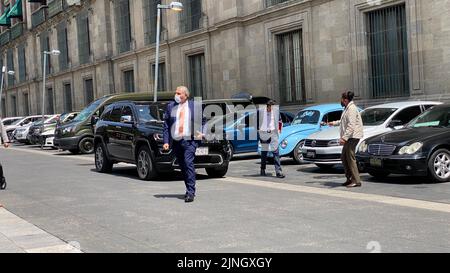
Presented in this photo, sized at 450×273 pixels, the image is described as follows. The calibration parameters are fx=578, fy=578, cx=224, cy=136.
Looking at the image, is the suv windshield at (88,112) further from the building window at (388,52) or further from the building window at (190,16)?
the building window at (388,52)

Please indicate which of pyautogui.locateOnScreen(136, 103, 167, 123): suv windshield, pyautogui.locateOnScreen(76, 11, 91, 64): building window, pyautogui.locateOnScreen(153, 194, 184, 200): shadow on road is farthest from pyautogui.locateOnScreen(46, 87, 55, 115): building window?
pyautogui.locateOnScreen(153, 194, 184, 200): shadow on road

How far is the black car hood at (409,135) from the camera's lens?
10936 mm

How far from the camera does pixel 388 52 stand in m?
20.2

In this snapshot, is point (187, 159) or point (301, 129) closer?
point (187, 159)

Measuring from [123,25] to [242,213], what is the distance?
32.7 m

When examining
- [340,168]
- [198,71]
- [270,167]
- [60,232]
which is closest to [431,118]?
[340,168]

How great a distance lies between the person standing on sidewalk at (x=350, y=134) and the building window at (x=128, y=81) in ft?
94.7

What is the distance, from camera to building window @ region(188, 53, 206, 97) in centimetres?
3056

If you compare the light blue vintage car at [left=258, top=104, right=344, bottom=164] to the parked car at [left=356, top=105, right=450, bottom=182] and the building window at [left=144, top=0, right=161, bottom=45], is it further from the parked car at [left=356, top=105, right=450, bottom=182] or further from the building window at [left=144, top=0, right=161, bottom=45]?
the building window at [left=144, top=0, right=161, bottom=45]

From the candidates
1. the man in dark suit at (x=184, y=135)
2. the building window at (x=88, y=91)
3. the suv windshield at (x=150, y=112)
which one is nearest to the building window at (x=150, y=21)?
the building window at (x=88, y=91)

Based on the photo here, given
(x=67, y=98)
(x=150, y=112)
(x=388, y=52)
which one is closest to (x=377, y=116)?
(x=150, y=112)

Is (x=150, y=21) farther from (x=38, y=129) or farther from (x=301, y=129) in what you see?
(x=301, y=129)
